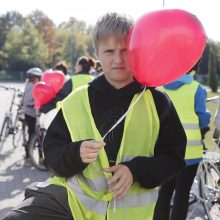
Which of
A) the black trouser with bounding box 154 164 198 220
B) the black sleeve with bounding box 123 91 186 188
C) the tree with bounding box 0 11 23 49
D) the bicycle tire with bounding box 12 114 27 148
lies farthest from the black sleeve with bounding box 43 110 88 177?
the tree with bounding box 0 11 23 49

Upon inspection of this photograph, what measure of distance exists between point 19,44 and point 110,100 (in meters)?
60.0

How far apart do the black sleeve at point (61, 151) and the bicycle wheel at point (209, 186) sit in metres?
2.96

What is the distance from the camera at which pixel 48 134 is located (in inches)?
89.2

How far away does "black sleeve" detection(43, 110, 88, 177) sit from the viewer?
6.97 ft

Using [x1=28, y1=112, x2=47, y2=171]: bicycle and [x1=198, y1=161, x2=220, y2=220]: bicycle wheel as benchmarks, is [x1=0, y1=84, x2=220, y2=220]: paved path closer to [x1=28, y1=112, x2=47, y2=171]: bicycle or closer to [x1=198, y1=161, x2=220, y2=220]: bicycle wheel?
[x1=28, y1=112, x2=47, y2=171]: bicycle

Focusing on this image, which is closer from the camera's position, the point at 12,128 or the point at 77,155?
the point at 77,155

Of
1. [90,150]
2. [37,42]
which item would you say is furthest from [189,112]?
[37,42]

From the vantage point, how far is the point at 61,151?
219 cm

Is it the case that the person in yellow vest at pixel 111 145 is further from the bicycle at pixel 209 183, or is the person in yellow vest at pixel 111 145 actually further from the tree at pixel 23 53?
the tree at pixel 23 53

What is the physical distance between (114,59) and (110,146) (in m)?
0.43

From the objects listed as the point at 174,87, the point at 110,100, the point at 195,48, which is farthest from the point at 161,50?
the point at 174,87

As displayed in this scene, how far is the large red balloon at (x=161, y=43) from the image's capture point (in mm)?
2164

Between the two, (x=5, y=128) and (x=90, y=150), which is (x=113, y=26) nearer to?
(x=90, y=150)

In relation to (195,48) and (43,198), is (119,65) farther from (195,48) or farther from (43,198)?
(43,198)
